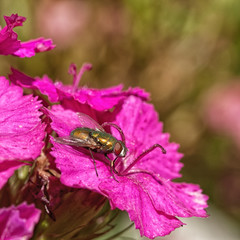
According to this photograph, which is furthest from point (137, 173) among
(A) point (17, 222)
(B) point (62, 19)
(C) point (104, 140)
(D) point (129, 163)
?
(B) point (62, 19)

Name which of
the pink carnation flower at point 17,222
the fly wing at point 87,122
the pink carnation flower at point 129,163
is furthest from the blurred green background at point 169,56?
the pink carnation flower at point 17,222

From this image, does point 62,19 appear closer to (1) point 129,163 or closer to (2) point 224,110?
(2) point 224,110

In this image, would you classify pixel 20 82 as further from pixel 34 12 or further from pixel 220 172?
pixel 220 172

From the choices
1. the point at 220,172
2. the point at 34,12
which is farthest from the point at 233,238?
the point at 34,12

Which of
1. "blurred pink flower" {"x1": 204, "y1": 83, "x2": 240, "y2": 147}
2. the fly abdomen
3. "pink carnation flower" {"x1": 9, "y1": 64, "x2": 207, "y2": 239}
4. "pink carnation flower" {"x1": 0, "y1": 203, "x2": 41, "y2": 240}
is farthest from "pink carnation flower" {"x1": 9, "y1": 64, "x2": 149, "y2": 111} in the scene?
"blurred pink flower" {"x1": 204, "y1": 83, "x2": 240, "y2": 147}

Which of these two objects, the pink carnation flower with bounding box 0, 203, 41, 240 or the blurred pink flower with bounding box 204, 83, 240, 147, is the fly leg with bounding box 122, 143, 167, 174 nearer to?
the pink carnation flower with bounding box 0, 203, 41, 240

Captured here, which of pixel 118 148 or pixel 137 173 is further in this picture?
pixel 137 173

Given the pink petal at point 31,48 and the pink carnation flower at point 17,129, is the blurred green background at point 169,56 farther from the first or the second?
the pink carnation flower at point 17,129
